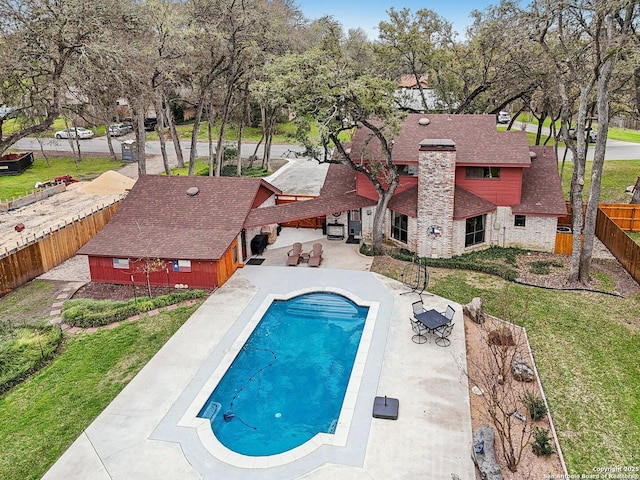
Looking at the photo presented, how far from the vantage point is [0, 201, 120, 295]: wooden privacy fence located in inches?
824

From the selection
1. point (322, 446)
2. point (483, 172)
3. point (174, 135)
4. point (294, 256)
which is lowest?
point (322, 446)

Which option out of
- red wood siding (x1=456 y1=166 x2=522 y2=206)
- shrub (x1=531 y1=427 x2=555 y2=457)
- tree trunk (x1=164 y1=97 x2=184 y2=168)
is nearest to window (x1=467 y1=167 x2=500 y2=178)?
red wood siding (x1=456 y1=166 x2=522 y2=206)

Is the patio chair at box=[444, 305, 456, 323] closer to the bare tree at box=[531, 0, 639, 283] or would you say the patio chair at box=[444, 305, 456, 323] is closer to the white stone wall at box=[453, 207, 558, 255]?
the bare tree at box=[531, 0, 639, 283]

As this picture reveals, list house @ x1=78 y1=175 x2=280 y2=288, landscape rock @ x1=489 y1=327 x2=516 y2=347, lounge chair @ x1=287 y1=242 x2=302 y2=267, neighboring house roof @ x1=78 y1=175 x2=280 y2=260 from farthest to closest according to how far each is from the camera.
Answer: lounge chair @ x1=287 y1=242 x2=302 y2=267
neighboring house roof @ x1=78 y1=175 x2=280 y2=260
house @ x1=78 y1=175 x2=280 y2=288
landscape rock @ x1=489 y1=327 x2=516 y2=347

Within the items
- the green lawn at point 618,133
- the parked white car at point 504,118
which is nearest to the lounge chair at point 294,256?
the green lawn at point 618,133

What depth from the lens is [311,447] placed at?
12.0m

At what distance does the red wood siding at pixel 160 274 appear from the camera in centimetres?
2062

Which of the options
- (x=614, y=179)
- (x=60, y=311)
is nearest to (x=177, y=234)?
(x=60, y=311)

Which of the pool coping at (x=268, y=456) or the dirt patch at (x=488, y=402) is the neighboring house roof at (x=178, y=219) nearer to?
the pool coping at (x=268, y=456)

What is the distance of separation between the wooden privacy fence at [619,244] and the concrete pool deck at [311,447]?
27.5ft

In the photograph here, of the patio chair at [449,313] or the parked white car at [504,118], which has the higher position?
the parked white car at [504,118]

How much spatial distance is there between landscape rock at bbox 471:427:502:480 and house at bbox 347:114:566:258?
1284 centimetres

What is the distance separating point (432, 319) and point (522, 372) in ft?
10.5

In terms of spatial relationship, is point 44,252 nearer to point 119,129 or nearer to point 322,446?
point 322,446
